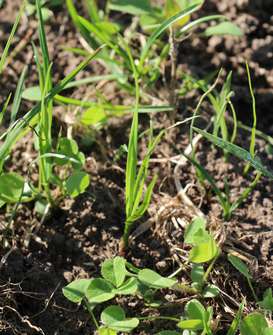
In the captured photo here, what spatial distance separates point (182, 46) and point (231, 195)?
556 millimetres

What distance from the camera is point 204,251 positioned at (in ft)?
4.64

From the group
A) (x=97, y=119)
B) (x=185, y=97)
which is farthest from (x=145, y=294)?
(x=185, y=97)

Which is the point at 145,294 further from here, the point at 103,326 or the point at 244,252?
the point at 244,252

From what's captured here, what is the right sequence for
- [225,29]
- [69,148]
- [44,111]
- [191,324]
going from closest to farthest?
1. [191,324]
2. [44,111]
3. [69,148]
4. [225,29]

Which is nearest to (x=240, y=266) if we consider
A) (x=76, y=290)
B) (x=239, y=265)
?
(x=239, y=265)

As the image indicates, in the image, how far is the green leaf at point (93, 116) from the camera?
1691 mm

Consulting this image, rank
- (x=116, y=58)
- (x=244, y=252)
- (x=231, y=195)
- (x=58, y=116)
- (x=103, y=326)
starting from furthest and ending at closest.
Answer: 1. (x=116, y=58)
2. (x=58, y=116)
3. (x=231, y=195)
4. (x=244, y=252)
5. (x=103, y=326)

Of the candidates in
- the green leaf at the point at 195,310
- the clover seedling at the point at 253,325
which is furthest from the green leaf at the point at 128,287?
the clover seedling at the point at 253,325

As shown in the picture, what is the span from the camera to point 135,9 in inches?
72.2

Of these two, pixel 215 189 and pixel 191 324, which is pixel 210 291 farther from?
pixel 215 189

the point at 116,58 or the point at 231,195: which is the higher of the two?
the point at 116,58

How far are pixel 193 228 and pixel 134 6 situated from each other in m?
0.71

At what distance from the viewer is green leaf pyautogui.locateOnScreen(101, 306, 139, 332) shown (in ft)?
4.36

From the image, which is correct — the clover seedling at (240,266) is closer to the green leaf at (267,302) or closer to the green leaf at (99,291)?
the green leaf at (267,302)
